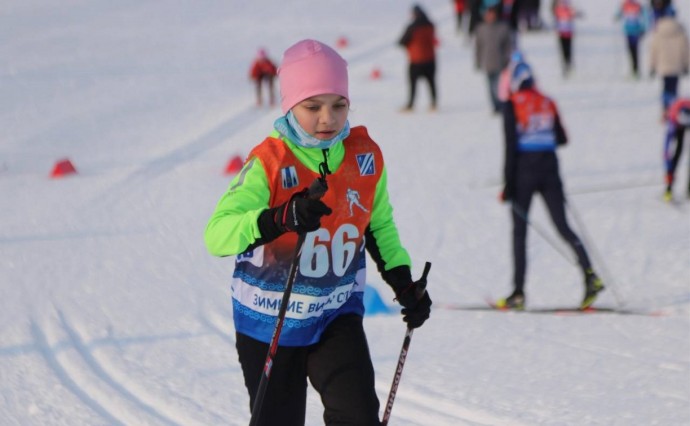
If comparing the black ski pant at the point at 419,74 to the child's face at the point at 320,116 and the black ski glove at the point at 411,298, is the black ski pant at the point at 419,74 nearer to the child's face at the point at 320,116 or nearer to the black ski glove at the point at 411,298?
the black ski glove at the point at 411,298

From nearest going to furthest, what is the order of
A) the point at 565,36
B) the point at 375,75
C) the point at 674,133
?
the point at 674,133 < the point at 375,75 < the point at 565,36

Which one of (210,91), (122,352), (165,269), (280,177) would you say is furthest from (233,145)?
(280,177)

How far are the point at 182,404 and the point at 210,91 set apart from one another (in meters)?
10.9

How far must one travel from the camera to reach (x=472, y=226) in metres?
9.52

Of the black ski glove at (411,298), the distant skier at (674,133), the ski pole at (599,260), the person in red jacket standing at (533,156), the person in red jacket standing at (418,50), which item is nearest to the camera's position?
the black ski glove at (411,298)

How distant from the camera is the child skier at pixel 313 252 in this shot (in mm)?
3342

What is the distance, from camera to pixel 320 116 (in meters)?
3.35

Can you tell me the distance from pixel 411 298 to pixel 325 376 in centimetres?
40

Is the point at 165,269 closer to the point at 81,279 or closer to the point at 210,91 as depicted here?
the point at 81,279

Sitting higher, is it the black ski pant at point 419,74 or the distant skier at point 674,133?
the black ski pant at point 419,74

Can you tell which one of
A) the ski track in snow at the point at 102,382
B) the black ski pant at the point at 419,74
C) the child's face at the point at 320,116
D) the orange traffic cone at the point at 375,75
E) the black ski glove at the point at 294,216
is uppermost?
the orange traffic cone at the point at 375,75

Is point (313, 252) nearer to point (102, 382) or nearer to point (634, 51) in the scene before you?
point (102, 382)

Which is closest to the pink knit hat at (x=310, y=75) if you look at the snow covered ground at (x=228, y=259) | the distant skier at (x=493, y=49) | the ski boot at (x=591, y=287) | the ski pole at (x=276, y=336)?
the ski pole at (x=276, y=336)

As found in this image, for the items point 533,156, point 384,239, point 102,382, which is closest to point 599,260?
point 533,156
